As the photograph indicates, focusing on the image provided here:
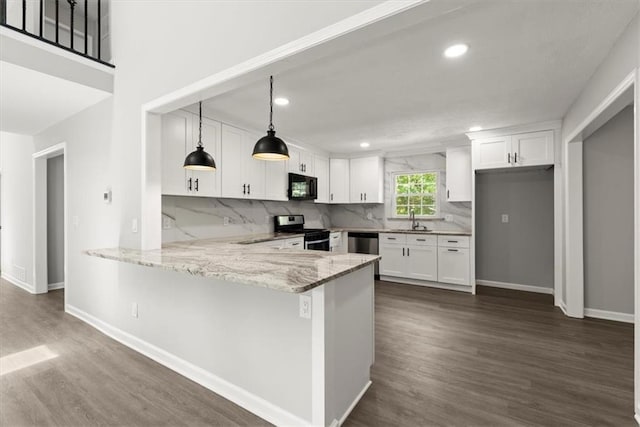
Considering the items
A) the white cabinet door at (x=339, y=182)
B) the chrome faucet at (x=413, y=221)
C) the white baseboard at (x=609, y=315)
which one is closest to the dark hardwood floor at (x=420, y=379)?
the white baseboard at (x=609, y=315)

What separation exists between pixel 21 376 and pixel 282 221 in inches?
133

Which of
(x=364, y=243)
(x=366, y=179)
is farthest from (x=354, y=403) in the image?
(x=366, y=179)

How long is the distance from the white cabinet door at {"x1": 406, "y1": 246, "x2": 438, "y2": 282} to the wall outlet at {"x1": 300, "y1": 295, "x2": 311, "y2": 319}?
3687 millimetres

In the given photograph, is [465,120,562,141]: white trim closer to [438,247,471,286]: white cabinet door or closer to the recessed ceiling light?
[438,247,471,286]: white cabinet door

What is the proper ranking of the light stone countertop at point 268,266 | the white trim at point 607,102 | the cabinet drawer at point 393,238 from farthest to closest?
the cabinet drawer at point 393,238 < the white trim at point 607,102 < the light stone countertop at point 268,266

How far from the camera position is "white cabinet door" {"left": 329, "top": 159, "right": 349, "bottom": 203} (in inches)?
235

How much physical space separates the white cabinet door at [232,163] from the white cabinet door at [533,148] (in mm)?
3739

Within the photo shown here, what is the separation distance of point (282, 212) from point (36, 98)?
10.9 ft

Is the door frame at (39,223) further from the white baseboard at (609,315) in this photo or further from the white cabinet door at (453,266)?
the white baseboard at (609,315)

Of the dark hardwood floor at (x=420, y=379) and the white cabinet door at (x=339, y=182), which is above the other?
the white cabinet door at (x=339, y=182)

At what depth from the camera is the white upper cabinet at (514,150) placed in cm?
398

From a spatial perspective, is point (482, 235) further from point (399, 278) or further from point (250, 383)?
point (250, 383)

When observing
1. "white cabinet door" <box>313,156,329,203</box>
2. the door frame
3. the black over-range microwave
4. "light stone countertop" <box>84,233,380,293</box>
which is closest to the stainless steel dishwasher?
"white cabinet door" <box>313,156,329,203</box>

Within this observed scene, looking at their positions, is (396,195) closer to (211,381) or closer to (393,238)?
(393,238)
